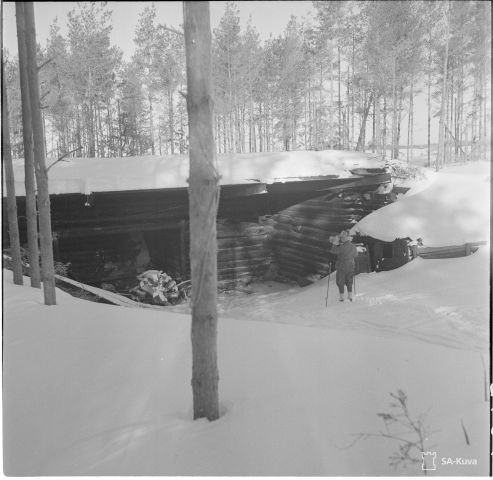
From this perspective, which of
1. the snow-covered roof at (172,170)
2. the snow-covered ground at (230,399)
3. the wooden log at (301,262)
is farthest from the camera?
the wooden log at (301,262)

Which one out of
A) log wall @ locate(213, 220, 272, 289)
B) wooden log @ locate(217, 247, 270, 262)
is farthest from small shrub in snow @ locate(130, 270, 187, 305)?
wooden log @ locate(217, 247, 270, 262)

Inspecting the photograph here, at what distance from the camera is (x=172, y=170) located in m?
11.2

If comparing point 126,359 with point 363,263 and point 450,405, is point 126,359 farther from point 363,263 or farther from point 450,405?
point 363,263

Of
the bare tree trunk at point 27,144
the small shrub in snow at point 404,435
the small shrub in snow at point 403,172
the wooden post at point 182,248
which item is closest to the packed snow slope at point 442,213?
the small shrub in snow at point 403,172

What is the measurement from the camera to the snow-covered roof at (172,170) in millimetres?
10219

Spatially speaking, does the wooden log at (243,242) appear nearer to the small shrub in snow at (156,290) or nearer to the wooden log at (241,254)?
the wooden log at (241,254)

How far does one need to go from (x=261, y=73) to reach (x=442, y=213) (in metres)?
9.63

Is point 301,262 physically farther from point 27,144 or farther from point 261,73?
point 27,144

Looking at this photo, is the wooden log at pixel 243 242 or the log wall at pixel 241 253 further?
the wooden log at pixel 243 242

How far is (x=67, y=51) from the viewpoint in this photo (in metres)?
7.52

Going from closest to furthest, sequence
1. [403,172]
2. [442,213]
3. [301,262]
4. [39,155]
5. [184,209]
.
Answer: [39,155]
[442,213]
[403,172]
[184,209]
[301,262]

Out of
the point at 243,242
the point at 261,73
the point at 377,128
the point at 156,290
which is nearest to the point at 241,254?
the point at 243,242

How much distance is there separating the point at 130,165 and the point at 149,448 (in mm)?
9455

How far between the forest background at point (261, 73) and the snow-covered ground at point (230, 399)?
2.48m
